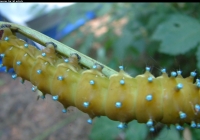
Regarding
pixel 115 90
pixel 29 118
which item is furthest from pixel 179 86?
pixel 29 118

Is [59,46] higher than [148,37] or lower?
higher

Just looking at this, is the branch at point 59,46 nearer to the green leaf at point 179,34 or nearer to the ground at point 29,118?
the green leaf at point 179,34

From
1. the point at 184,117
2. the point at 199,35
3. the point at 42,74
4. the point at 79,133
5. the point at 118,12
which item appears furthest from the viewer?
the point at 79,133

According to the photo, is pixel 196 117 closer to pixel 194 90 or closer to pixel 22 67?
pixel 194 90

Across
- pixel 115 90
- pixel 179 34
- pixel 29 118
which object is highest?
pixel 115 90

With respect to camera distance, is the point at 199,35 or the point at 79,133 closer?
the point at 199,35

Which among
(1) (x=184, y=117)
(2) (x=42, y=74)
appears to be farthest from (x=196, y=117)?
(2) (x=42, y=74)

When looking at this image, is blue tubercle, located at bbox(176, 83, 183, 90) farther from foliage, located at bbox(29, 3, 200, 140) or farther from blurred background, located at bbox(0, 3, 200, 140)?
foliage, located at bbox(29, 3, 200, 140)

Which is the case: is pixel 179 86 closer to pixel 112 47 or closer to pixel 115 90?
pixel 115 90
